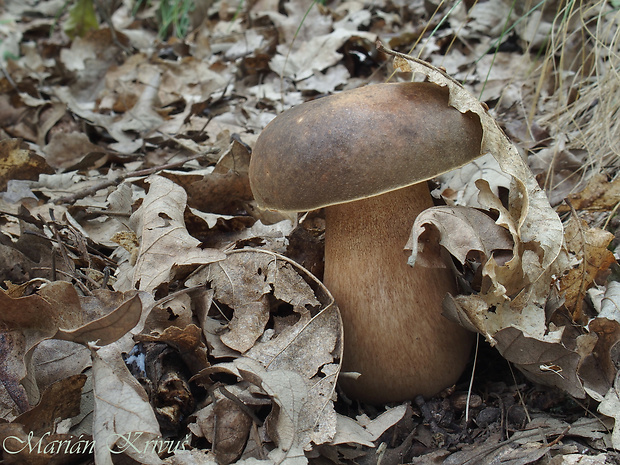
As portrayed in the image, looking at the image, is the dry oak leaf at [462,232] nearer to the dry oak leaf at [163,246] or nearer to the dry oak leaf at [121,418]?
the dry oak leaf at [163,246]

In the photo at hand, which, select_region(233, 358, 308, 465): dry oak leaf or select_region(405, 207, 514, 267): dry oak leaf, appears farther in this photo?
select_region(405, 207, 514, 267): dry oak leaf

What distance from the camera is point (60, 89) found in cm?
489

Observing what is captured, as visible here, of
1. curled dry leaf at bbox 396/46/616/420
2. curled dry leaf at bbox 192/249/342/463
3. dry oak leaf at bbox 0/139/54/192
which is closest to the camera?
curled dry leaf at bbox 192/249/342/463

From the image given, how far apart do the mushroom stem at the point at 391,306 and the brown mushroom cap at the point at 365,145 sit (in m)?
0.33

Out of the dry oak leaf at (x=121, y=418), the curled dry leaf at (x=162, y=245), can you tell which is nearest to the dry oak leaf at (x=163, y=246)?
the curled dry leaf at (x=162, y=245)

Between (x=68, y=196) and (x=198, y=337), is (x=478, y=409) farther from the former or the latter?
(x=68, y=196)

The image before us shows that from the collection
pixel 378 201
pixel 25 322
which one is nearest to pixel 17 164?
pixel 25 322

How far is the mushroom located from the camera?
158 cm

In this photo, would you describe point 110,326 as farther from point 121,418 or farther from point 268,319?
point 268,319

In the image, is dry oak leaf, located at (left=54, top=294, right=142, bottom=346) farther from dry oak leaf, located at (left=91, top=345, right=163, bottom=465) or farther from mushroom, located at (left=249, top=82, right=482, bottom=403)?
mushroom, located at (left=249, top=82, right=482, bottom=403)

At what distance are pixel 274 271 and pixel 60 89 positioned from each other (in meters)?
4.03

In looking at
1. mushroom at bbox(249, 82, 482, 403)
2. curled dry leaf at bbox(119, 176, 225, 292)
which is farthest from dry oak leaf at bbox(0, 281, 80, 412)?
mushroom at bbox(249, 82, 482, 403)

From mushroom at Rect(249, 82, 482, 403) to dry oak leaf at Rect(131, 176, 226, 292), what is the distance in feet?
1.13

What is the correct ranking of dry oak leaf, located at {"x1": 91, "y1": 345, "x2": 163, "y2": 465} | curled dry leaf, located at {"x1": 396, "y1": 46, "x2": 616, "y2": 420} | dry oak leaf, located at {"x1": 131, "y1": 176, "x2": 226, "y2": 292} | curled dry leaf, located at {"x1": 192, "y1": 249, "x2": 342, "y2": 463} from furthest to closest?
dry oak leaf, located at {"x1": 131, "y1": 176, "x2": 226, "y2": 292} → curled dry leaf, located at {"x1": 396, "y1": 46, "x2": 616, "y2": 420} → curled dry leaf, located at {"x1": 192, "y1": 249, "x2": 342, "y2": 463} → dry oak leaf, located at {"x1": 91, "y1": 345, "x2": 163, "y2": 465}
